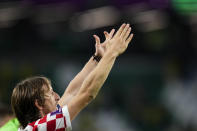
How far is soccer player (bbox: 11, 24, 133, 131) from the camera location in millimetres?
3805

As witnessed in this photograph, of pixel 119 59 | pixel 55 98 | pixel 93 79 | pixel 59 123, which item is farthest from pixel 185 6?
pixel 59 123

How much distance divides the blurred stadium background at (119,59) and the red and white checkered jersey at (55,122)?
7.73m

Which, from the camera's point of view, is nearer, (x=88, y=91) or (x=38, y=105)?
(x=88, y=91)

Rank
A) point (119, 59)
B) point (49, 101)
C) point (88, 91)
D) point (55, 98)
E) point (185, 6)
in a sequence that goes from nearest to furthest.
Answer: point (88, 91) < point (49, 101) < point (55, 98) < point (185, 6) < point (119, 59)

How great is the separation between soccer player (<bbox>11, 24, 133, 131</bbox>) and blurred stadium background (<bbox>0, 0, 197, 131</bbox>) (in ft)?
24.4

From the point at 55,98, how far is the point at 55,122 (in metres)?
0.39

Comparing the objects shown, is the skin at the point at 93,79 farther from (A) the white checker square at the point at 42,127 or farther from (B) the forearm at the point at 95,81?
(A) the white checker square at the point at 42,127

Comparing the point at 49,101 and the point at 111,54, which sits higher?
the point at 111,54

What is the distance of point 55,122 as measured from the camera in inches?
150

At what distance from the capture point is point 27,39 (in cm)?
1404

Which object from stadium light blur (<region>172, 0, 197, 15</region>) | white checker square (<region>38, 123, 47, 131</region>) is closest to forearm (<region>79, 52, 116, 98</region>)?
white checker square (<region>38, 123, 47, 131</region>)

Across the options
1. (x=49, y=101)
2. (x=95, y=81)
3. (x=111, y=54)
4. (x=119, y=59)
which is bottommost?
(x=119, y=59)

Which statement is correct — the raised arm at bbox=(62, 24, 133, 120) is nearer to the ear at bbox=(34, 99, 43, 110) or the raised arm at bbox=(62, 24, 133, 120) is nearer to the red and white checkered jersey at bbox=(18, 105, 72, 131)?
the red and white checkered jersey at bbox=(18, 105, 72, 131)

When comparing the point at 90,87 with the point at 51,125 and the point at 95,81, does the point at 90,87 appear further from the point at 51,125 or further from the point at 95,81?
the point at 51,125
